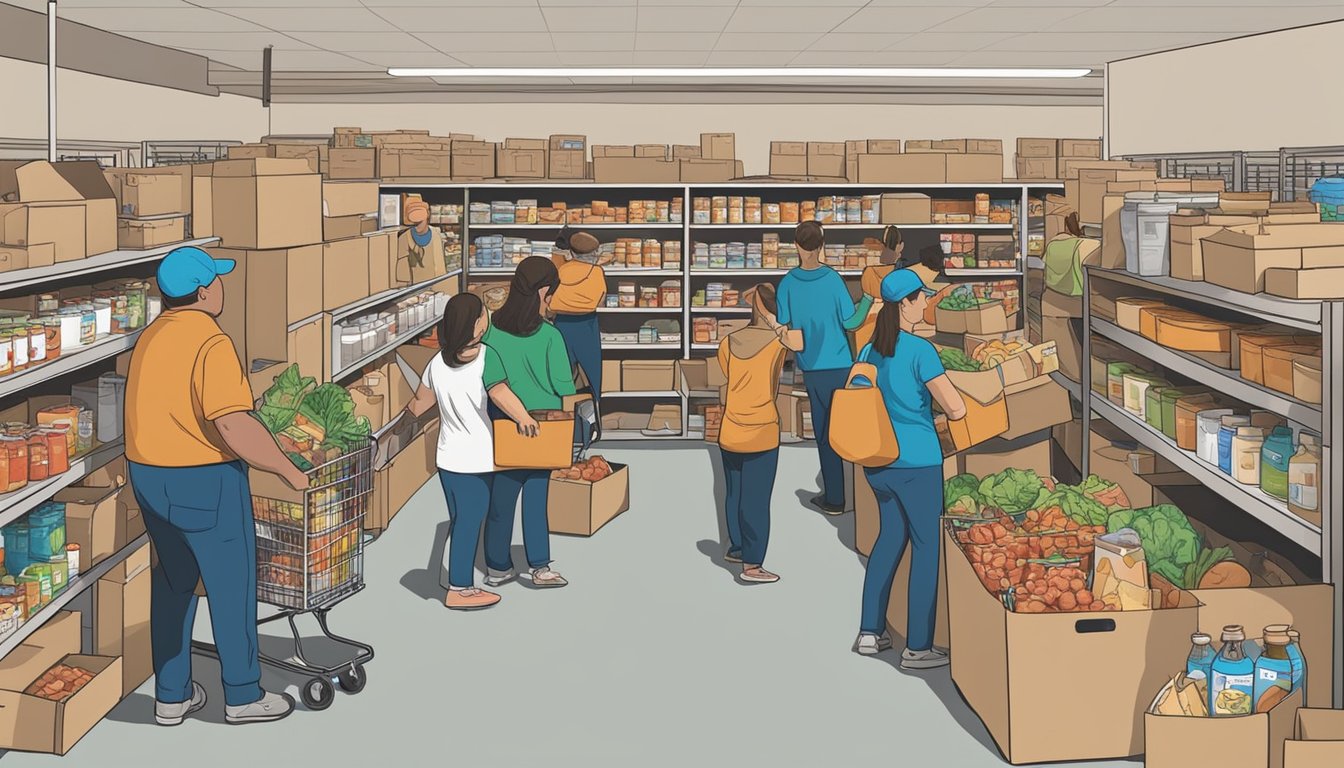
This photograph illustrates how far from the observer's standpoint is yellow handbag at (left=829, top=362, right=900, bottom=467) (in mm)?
4449

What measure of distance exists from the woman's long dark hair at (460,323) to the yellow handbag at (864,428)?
1.67 meters

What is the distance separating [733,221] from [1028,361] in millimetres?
4333

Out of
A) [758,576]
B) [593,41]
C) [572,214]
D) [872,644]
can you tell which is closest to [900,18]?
[593,41]

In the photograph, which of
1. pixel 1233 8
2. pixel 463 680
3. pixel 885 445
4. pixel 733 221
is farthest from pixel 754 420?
pixel 1233 8

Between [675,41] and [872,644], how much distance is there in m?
6.20

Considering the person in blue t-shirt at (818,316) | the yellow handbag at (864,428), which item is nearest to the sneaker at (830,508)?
the person in blue t-shirt at (818,316)

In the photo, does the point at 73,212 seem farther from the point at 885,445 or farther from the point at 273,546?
the point at 885,445

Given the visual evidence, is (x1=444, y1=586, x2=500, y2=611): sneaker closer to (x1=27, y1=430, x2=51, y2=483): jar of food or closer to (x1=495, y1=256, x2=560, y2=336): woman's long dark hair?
(x1=495, y1=256, x2=560, y2=336): woman's long dark hair

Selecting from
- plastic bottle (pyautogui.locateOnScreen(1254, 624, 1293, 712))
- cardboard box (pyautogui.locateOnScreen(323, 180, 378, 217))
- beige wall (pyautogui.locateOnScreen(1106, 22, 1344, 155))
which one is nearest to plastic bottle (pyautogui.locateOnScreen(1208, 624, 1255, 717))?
plastic bottle (pyautogui.locateOnScreen(1254, 624, 1293, 712))

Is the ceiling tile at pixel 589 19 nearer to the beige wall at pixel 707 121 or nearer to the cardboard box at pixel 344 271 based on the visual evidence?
the cardboard box at pixel 344 271

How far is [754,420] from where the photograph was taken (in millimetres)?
5633

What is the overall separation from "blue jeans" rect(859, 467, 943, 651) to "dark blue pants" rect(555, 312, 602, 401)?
3.79 m

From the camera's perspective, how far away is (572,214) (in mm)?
9812

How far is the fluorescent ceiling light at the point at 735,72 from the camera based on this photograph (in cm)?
1134
